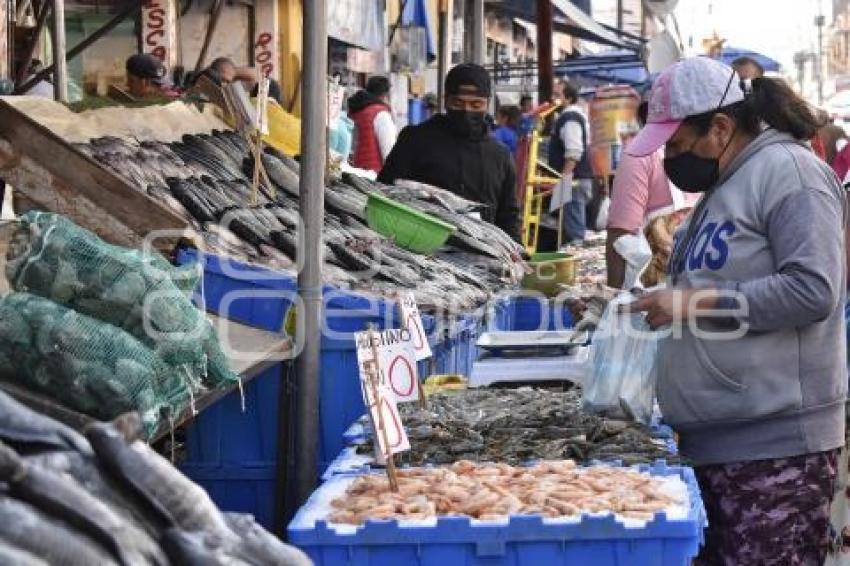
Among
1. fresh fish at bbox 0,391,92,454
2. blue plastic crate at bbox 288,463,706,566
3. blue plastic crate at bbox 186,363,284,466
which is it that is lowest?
blue plastic crate at bbox 186,363,284,466

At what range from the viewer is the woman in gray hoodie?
4074 millimetres

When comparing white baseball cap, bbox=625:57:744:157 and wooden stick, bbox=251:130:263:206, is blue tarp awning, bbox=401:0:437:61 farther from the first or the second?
white baseball cap, bbox=625:57:744:157

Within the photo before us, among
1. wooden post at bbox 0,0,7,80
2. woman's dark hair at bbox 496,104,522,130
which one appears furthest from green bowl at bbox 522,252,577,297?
woman's dark hair at bbox 496,104,522,130

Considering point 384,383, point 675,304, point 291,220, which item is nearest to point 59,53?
point 291,220

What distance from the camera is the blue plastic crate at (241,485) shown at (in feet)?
17.3

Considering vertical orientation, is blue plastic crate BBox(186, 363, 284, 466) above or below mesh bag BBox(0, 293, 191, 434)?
below

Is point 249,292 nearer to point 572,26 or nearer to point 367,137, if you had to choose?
point 367,137

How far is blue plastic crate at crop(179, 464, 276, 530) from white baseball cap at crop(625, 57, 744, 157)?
6.18 feet

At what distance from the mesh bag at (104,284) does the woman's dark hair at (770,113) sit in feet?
5.07

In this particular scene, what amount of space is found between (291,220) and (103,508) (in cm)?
474

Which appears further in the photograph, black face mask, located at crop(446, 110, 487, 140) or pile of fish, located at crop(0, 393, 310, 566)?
black face mask, located at crop(446, 110, 487, 140)

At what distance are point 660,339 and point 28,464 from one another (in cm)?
284

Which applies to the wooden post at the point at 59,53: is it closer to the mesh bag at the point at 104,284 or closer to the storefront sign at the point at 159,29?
the mesh bag at the point at 104,284

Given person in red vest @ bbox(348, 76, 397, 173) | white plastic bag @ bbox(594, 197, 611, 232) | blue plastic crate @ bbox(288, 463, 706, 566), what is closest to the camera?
blue plastic crate @ bbox(288, 463, 706, 566)
